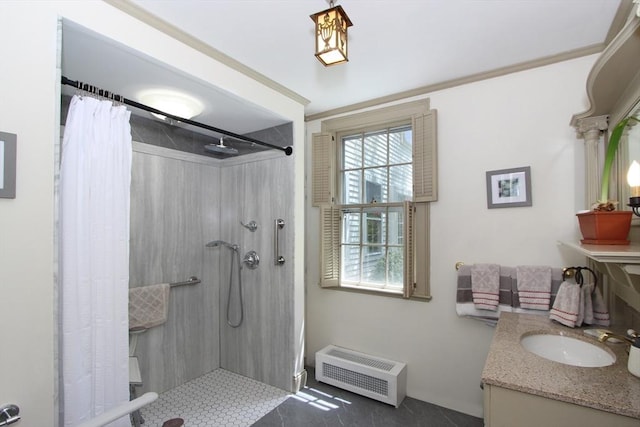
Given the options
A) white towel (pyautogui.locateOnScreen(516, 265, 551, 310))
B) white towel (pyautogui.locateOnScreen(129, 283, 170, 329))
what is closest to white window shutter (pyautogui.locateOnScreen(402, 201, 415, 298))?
white towel (pyautogui.locateOnScreen(516, 265, 551, 310))

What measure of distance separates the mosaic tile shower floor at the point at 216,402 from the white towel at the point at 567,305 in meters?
2.02

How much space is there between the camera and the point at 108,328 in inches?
61.3

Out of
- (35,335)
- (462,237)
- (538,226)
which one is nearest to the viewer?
(35,335)

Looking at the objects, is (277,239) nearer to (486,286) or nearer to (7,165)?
(486,286)

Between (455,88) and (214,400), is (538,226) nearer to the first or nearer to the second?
(455,88)

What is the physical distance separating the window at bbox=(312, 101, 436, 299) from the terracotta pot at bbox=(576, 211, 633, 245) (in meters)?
1.03

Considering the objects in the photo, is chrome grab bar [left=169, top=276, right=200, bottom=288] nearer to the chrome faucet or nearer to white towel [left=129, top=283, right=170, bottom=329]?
white towel [left=129, top=283, right=170, bottom=329]

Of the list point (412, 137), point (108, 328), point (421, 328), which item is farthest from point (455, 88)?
point (108, 328)

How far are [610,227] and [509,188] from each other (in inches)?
29.0

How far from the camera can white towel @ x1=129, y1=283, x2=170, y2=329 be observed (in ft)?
8.12

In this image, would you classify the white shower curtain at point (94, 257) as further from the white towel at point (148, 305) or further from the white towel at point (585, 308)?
the white towel at point (585, 308)

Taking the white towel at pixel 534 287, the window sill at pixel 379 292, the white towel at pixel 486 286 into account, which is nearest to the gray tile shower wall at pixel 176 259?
the window sill at pixel 379 292

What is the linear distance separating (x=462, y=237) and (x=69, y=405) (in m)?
2.47

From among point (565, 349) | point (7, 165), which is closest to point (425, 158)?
point (565, 349)
